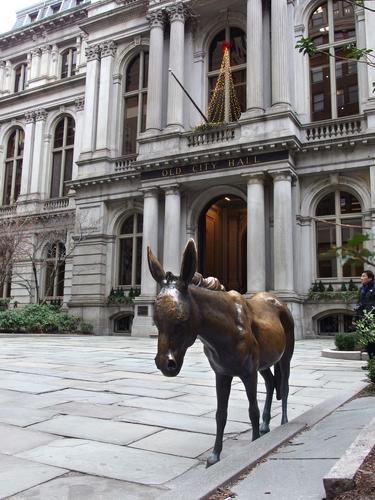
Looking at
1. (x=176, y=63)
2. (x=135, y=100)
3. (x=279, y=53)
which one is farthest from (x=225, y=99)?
(x=135, y=100)

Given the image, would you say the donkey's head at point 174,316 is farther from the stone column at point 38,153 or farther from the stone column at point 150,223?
the stone column at point 38,153

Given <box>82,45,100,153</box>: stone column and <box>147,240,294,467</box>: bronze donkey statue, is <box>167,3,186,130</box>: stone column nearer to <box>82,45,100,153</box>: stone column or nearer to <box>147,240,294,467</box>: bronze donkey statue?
<box>82,45,100,153</box>: stone column

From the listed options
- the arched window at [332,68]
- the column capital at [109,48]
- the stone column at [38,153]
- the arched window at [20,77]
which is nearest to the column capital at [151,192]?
the arched window at [332,68]

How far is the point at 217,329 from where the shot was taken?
3803 millimetres

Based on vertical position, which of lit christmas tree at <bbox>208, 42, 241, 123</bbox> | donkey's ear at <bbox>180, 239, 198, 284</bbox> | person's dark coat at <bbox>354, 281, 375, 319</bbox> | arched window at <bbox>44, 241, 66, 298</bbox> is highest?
lit christmas tree at <bbox>208, 42, 241, 123</bbox>

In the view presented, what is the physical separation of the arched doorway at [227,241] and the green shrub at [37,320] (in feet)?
27.4

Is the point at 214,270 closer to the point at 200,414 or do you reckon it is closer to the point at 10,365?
the point at 10,365

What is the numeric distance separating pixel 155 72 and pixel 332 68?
9197mm

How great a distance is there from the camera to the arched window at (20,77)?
129 ft

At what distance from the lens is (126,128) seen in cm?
3030

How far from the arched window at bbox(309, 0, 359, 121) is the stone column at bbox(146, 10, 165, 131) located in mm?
7894

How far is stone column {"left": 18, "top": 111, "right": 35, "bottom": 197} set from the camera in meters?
36.1

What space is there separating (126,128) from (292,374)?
23.3 metres

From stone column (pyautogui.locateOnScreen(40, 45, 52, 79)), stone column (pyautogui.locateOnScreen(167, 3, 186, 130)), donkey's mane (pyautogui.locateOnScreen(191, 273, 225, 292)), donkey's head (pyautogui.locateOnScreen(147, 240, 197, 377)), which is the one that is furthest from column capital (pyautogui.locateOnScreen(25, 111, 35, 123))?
donkey's head (pyautogui.locateOnScreen(147, 240, 197, 377))
